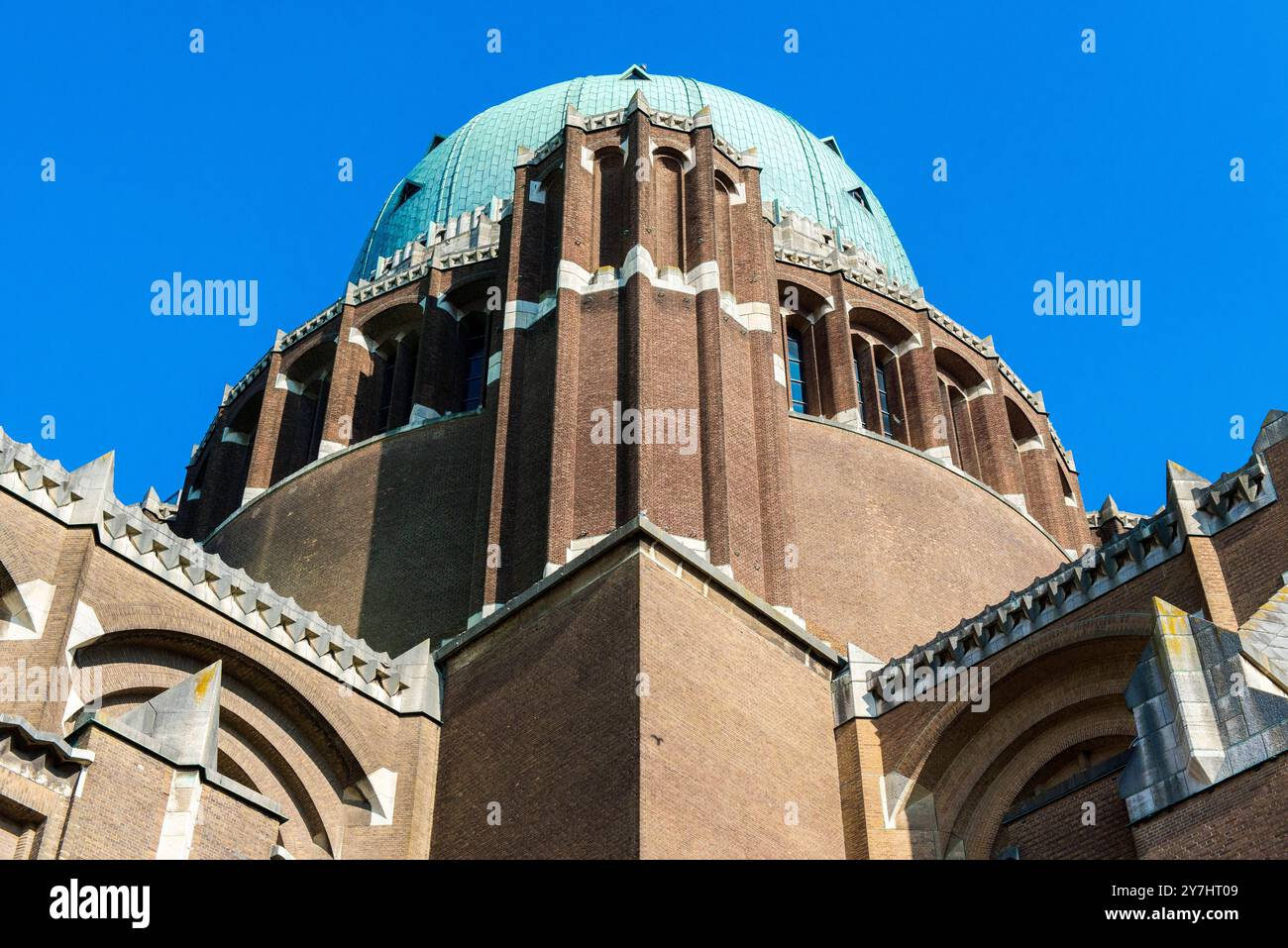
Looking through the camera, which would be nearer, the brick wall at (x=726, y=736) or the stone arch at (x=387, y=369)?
the brick wall at (x=726, y=736)

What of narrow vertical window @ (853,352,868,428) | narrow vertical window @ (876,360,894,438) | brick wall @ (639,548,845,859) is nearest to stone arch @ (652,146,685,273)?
narrow vertical window @ (853,352,868,428)

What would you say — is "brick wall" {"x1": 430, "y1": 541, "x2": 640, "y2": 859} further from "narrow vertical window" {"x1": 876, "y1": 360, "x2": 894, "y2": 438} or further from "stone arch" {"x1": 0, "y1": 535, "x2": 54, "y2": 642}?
"narrow vertical window" {"x1": 876, "y1": 360, "x2": 894, "y2": 438}

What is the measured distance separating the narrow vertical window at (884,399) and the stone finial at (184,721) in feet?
65.2

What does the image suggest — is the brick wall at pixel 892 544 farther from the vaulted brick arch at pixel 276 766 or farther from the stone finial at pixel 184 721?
the stone finial at pixel 184 721

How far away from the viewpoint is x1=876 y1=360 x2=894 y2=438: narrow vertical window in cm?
3841

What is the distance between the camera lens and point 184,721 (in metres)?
20.2

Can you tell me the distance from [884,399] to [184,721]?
886 inches

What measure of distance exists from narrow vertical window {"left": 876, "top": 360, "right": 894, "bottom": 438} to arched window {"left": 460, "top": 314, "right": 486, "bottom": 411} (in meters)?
8.61

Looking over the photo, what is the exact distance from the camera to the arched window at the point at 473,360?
3803 centimetres

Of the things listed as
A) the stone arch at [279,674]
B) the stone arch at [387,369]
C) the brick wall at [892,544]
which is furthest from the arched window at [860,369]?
the stone arch at [279,674]

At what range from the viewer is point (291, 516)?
35531mm

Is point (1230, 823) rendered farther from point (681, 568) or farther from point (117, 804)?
point (117, 804)

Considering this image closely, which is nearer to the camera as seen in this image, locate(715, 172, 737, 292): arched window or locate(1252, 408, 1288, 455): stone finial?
locate(1252, 408, 1288, 455): stone finial
